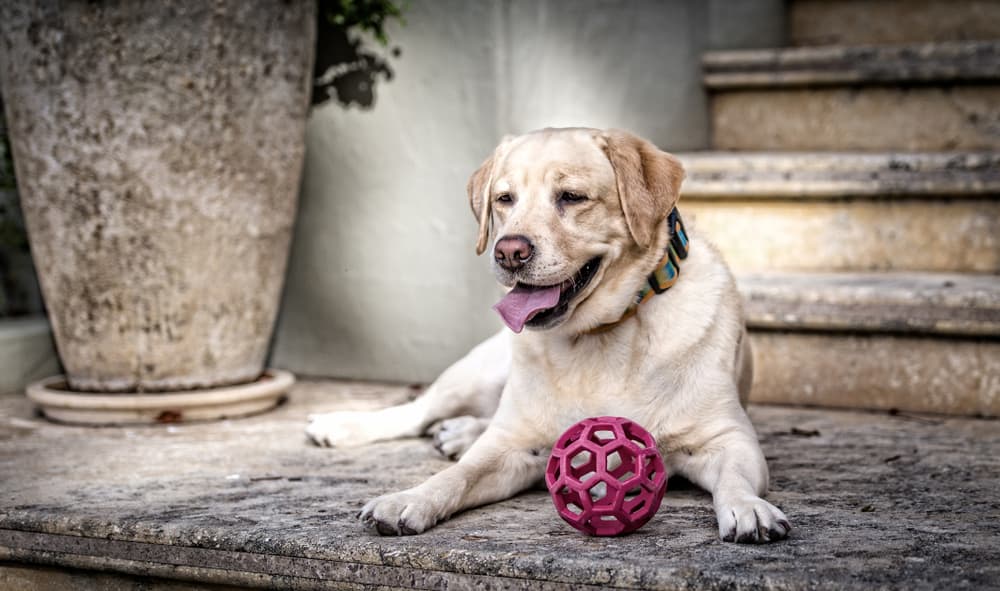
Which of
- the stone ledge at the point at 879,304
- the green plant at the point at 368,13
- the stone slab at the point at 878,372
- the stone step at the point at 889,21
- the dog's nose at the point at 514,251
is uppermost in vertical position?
the green plant at the point at 368,13

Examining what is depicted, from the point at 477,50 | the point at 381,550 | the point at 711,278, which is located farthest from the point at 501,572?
the point at 477,50

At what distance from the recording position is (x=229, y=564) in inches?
83.2

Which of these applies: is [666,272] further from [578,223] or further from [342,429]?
[342,429]

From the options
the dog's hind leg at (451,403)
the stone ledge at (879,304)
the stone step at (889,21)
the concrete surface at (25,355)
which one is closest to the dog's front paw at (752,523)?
the dog's hind leg at (451,403)

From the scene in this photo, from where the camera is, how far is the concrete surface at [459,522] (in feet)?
6.24

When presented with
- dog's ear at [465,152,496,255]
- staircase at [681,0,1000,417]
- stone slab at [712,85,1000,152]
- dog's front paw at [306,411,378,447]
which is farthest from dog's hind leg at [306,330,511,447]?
stone slab at [712,85,1000,152]

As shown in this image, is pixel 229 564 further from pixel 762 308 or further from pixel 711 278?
pixel 762 308

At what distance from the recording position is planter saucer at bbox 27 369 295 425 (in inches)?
133

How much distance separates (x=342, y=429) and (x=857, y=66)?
242 cm

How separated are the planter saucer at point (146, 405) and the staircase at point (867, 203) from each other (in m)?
1.54

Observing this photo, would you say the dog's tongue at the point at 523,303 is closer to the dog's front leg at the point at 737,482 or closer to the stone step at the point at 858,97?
the dog's front leg at the point at 737,482

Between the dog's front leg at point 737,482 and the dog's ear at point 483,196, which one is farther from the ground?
the dog's ear at point 483,196

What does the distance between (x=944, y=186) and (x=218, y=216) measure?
7.62 ft

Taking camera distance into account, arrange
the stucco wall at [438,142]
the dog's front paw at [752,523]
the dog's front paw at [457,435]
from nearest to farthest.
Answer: the dog's front paw at [752,523] → the dog's front paw at [457,435] → the stucco wall at [438,142]
